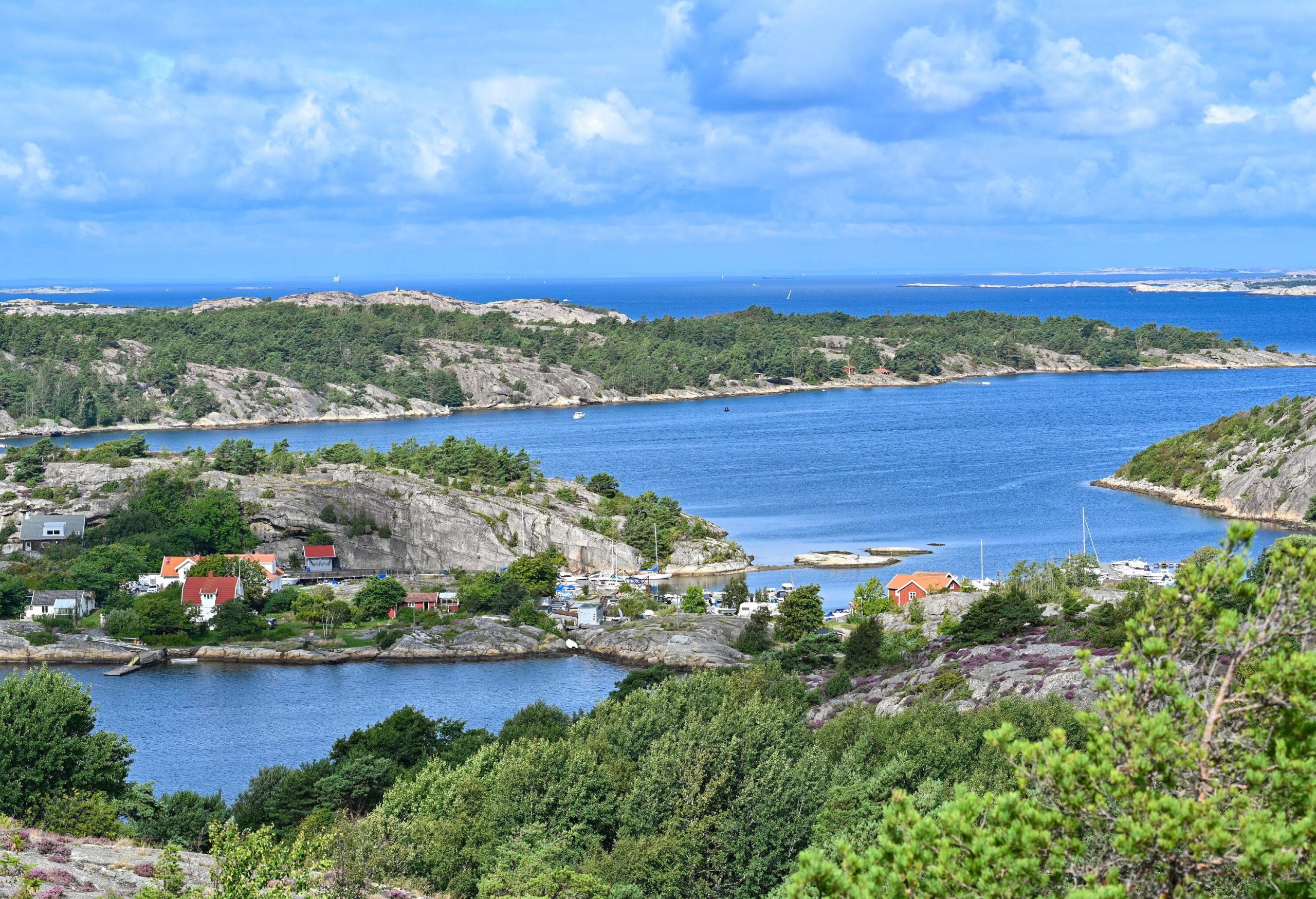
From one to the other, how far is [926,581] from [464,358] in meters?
113

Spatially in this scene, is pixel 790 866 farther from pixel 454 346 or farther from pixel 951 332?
pixel 951 332

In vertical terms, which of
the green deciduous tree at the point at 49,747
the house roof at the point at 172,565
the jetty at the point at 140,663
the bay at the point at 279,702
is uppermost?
the green deciduous tree at the point at 49,747

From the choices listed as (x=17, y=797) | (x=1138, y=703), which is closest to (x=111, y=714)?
(x=17, y=797)

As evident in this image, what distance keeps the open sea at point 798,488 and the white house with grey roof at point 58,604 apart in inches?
244

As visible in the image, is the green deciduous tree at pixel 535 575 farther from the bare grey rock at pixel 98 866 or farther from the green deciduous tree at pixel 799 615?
the bare grey rock at pixel 98 866

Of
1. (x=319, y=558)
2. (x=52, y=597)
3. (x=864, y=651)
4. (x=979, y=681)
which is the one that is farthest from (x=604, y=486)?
(x=979, y=681)

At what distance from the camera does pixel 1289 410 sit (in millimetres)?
84000

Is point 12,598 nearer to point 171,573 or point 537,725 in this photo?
point 171,573

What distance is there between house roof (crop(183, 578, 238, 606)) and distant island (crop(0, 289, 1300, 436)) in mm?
77661

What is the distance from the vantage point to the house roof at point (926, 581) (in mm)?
55125

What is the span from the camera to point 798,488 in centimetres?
8669

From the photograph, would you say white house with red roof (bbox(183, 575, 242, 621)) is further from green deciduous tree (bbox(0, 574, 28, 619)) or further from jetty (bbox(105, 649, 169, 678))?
green deciduous tree (bbox(0, 574, 28, 619))

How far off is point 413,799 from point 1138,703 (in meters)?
17.1

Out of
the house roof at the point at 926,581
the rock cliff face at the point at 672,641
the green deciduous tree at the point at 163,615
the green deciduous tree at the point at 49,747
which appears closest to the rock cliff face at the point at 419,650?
the rock cliff face at the point at 672,641
